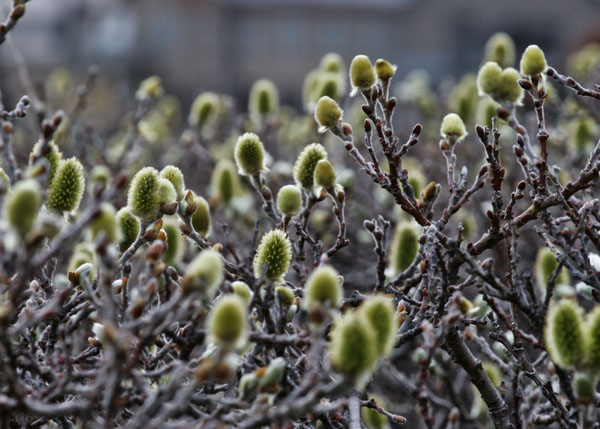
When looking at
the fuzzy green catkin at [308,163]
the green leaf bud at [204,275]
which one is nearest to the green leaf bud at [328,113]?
the fuzzy green catkin at [308,163]

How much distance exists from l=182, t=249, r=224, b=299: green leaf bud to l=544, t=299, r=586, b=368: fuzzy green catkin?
0.65m

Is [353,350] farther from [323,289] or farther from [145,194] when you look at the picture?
[145,194]

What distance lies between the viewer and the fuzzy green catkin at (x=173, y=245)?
2.00m

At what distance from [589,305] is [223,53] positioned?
101ft

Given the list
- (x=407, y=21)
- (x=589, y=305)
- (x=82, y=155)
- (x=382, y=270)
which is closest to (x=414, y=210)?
(x=382, y=270)

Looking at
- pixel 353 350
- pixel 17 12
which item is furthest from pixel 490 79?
pixel 17 12

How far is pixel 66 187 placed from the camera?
5.43 ft

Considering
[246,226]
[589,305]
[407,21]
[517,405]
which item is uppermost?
[407,21]

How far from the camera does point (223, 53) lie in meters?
32.3

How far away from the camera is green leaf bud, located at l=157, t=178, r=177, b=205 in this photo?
1.70 meters

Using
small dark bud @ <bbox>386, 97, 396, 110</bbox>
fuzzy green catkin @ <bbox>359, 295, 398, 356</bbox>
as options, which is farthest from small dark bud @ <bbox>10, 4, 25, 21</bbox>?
fuzzy green catkin @ <bbox>359, 295, 398, 356</bbox>

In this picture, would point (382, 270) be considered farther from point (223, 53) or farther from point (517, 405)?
point (223, 53)

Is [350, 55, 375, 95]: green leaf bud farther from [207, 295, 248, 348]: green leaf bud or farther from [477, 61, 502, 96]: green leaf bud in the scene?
[207, 295, 248, 348]: green leaf bud

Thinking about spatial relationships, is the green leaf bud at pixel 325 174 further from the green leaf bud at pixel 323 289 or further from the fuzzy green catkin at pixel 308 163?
the green leaf bud at pixel 323 289
